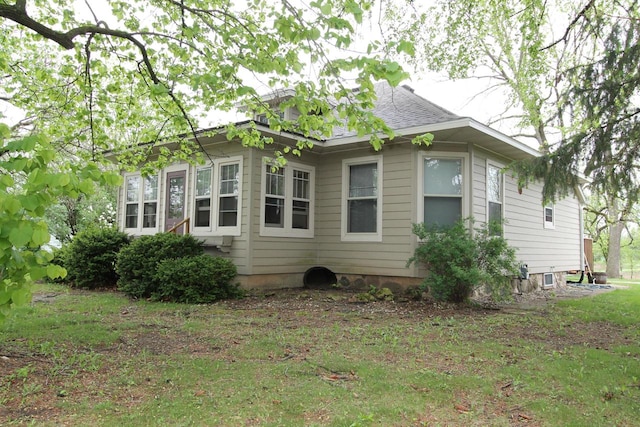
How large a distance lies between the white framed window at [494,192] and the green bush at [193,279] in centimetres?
522

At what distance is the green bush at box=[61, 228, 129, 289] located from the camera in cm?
960

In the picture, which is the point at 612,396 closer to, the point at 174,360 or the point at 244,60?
the point at 174,360

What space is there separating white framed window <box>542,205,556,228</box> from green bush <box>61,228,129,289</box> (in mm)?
9991

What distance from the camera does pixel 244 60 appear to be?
4.75 meters

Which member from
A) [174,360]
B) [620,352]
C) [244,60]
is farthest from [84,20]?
[620,352]

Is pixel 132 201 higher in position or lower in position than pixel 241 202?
higher

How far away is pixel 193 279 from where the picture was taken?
301 inches

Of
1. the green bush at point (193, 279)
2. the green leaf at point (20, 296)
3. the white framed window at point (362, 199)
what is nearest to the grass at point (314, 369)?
the green bush at point (193, 279)

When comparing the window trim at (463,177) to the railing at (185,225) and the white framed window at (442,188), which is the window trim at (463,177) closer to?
the white framed window at (442,188)

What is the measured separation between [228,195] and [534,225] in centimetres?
720

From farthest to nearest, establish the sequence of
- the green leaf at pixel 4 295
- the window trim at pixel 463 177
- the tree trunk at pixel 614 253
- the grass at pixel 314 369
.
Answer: the tree trunk at pixel 614 253 < the window trim at pixel 463 177 < the grass at pixel 314 369 < the green leaf at pixel 4 295

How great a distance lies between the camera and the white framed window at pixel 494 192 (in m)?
9.02

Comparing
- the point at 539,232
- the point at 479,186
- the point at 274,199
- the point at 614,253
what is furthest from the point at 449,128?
the point at 614,253

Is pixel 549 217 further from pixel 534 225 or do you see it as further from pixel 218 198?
pixel 218 198
